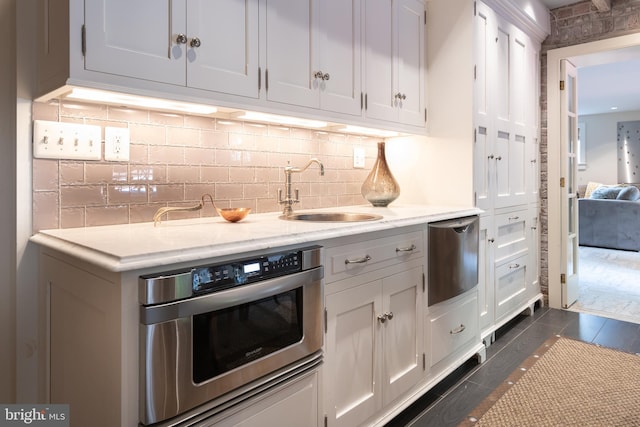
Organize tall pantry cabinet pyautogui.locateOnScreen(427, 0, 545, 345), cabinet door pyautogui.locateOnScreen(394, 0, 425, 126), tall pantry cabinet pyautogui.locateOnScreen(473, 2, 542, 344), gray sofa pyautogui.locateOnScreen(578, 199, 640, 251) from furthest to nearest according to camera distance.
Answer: gray sofa pyautogui.locateOnScreen(578, 199, 640, 251) < tall pantry cabinet pyautogui.locateOnScreen(473, 2, 542, 344) < tall pantry cabinet pyautogui.locateOnScreen(427, 0, 545, 345) < cabinet door pyautogui.locateOnScreen(394, 0, 425, 126)

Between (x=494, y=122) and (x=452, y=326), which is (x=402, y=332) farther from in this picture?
(x=494, y=122)

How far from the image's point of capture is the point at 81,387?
1.17 metres

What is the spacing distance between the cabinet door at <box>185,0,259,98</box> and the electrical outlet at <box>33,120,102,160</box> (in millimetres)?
419

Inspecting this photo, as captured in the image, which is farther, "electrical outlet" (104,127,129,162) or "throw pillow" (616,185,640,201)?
"throw pillow" (616,185,640,201)

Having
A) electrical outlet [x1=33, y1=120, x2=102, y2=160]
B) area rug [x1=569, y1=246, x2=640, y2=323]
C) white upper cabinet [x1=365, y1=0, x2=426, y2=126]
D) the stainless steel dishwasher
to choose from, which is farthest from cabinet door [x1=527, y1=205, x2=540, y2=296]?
electrical outlet [x1=33, y1=120, x2=102, y2=160]

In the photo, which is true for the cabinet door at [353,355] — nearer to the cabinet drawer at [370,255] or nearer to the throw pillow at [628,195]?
the cabinet drawer at [370,255]

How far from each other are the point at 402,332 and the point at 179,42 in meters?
1.48

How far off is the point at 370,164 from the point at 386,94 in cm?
58

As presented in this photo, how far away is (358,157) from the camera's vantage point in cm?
267

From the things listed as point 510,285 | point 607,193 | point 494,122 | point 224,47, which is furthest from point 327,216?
point 607,193

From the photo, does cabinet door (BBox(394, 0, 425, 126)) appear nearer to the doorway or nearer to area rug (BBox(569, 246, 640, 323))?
the doorway

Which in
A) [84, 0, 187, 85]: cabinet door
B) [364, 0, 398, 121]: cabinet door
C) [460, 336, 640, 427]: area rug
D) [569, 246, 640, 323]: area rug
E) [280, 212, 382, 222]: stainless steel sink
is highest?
[364, 0, 398, 121]: cabinet door

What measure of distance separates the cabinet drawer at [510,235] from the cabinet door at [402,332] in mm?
1156

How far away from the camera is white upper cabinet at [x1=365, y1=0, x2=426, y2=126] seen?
7.21ft
